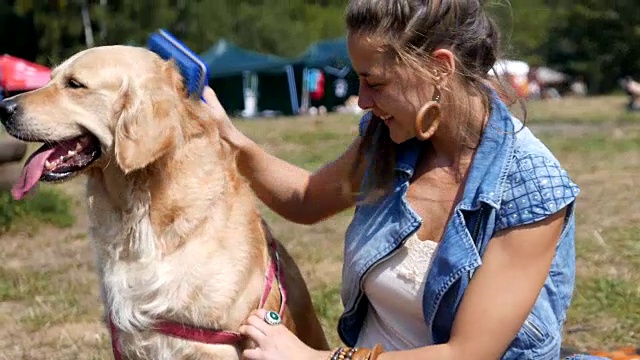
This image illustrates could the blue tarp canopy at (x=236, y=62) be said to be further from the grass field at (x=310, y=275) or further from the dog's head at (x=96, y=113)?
the dog's head at (x=96, y=113)

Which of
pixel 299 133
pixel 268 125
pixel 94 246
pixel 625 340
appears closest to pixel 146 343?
pixel 94 246

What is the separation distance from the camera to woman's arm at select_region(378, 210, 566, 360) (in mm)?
2615

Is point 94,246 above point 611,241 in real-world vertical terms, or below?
above

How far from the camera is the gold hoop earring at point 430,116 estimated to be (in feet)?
8.63

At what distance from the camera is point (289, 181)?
136 inches

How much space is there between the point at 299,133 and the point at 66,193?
987 cm

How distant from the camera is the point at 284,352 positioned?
9.11 ft

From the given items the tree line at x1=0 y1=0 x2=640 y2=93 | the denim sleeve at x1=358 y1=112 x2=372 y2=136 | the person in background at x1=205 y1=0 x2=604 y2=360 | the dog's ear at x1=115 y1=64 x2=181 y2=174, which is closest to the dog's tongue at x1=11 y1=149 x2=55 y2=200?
the dog's ear at x1=115 y1=64 x2=181 y2=174

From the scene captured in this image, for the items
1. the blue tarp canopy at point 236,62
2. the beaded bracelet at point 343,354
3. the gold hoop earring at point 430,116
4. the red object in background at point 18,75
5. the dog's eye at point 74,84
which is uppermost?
the gold hoop earring at point 430,116

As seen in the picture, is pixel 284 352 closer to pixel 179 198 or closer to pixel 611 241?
pixel 179 198

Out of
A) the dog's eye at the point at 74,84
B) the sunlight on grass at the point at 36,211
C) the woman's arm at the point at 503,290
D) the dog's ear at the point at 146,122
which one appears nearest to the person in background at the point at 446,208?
the woman's arm at the point at 503,290

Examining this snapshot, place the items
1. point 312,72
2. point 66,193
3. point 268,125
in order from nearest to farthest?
point 66,193 < point 268,125 < point 312,72

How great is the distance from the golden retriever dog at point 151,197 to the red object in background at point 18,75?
632 inches

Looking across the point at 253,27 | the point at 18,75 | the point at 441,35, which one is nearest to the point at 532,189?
the point at 441,35
